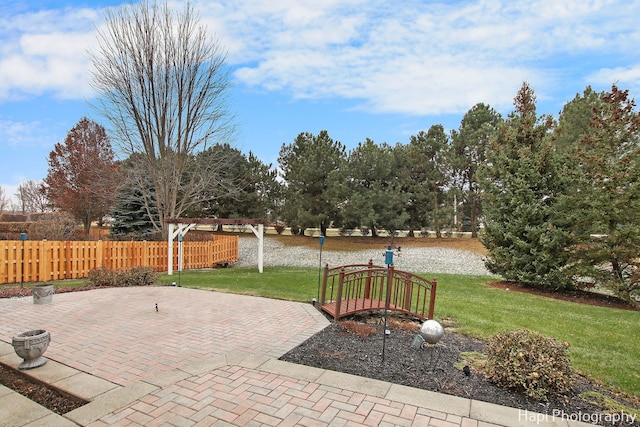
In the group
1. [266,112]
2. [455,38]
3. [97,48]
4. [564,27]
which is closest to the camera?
[564,27]

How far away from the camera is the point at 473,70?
966 centimetres

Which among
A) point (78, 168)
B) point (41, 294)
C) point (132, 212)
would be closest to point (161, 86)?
point (132, 212)

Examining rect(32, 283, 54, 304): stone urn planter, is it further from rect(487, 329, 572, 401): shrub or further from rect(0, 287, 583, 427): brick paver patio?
rect(487, 329, 572, 401): shrub

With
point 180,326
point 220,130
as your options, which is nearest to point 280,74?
point 220,130

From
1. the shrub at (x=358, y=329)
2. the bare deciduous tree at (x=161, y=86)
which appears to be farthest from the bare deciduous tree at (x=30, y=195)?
the shrub at (x=358, y=329)

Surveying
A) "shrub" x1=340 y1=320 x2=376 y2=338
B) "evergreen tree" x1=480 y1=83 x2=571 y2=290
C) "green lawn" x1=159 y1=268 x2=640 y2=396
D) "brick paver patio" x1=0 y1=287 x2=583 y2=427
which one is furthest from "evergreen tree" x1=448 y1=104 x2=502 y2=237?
"brick paver patio" x1=0 y1=287 x2=583 y2=427

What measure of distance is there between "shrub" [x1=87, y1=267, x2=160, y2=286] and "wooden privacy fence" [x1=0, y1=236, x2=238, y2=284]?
1426mm

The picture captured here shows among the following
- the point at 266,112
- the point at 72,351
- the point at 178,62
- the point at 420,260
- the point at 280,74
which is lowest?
the point at 420,260

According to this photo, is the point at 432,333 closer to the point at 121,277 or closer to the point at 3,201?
the point at 121,277

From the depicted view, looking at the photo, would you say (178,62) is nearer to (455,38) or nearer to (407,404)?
(455,38)

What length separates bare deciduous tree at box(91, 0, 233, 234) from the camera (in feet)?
50.7

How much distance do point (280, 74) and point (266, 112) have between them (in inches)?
83.3

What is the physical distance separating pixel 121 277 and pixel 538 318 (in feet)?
33.9

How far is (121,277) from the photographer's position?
9.03 meters
